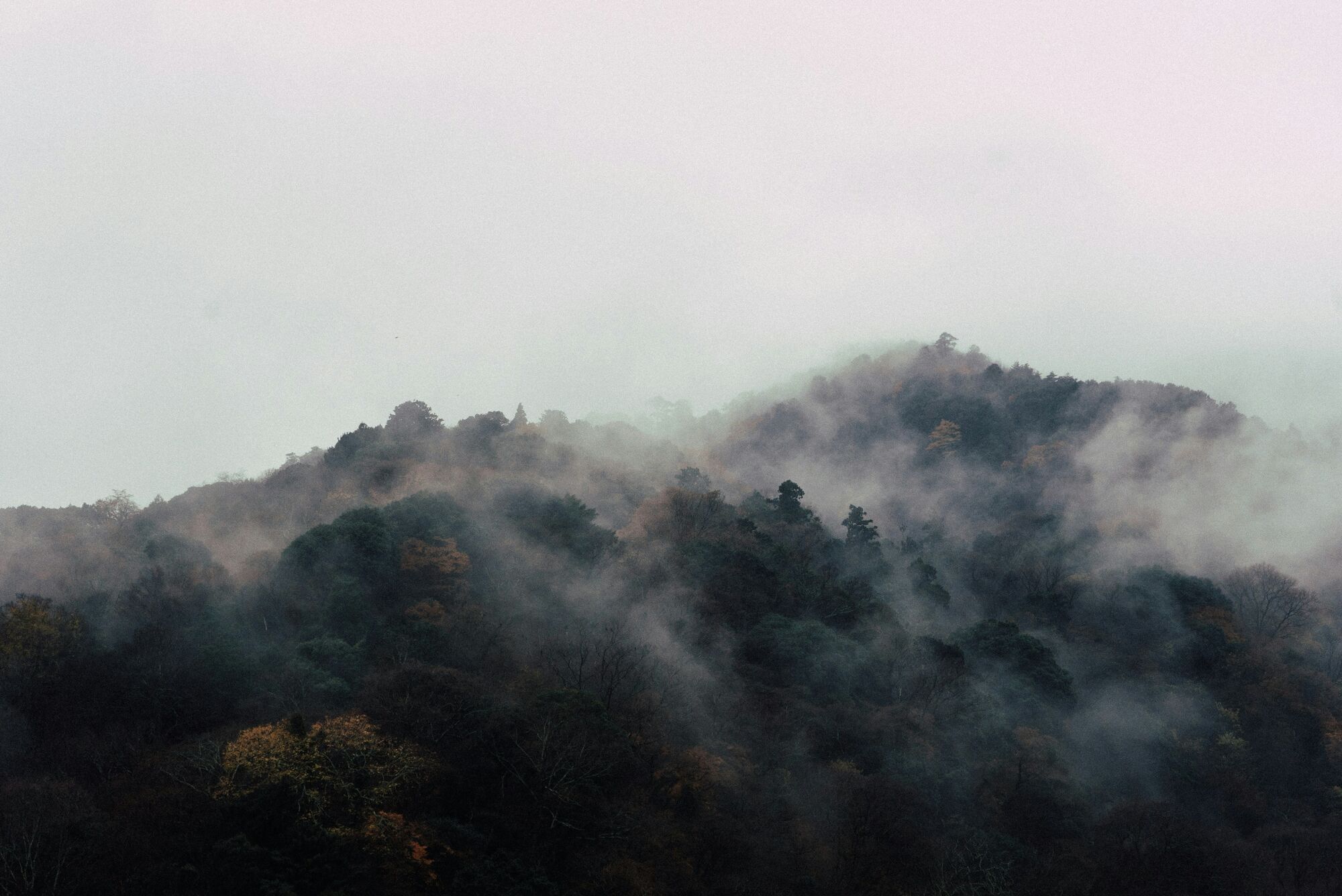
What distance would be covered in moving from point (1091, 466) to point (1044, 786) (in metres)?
71.9

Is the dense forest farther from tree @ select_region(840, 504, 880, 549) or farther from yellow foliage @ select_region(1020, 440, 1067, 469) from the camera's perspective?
yellow foliage @ select_region(1020, 440, 1067, 469)

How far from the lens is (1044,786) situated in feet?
158

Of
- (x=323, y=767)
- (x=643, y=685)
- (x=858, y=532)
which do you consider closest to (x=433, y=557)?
(x=643, y=685)

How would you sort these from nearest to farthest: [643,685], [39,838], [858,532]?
[39,838], [643,685], [858,532]

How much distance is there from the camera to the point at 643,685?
48406 mm

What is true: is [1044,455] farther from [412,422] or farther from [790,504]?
[412,422]

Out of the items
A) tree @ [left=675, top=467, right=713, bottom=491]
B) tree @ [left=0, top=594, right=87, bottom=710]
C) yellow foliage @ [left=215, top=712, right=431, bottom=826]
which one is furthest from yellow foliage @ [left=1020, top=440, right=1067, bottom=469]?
tree @ [left=0, top=594, right=87, bottom=710]

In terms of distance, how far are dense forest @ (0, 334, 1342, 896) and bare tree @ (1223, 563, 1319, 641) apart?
265 millimetres

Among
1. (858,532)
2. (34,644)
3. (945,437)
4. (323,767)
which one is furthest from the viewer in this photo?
(945,437)

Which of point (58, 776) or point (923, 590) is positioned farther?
point (923, 590)

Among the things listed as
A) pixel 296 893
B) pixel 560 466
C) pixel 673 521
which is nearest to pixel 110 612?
pixel 296 893

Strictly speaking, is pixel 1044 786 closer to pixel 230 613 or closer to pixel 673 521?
pixel 673 521

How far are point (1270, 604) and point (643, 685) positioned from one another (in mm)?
56564

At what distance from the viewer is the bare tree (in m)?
73.9
